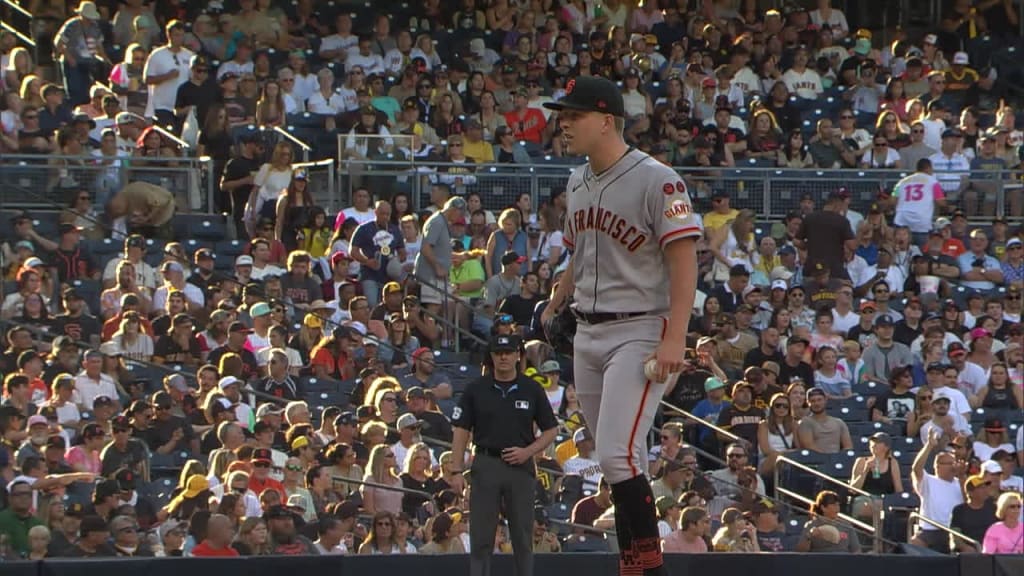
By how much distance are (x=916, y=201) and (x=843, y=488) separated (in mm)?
5879

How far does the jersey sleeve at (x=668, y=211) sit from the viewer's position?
253 inches

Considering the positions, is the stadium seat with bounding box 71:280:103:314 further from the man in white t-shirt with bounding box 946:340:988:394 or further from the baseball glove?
the man in white t-shirt with bounding box 946:340:988:394

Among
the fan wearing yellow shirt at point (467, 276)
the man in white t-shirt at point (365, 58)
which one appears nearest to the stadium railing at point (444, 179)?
the fan wearing yellow shirt at point (467, 276)

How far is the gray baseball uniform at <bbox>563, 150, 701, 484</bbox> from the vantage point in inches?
255

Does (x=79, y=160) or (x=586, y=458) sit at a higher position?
(x=79, y=160)

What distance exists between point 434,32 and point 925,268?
620cm

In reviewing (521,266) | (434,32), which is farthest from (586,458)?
(434,32)

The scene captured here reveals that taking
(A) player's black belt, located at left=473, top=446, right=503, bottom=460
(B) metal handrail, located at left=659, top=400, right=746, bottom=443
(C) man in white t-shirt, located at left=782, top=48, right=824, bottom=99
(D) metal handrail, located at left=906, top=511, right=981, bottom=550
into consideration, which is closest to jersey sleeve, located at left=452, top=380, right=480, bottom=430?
A: (A) player's black belt, located at left=473, top=446, right=503, bottom=460

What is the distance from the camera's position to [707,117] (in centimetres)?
2003

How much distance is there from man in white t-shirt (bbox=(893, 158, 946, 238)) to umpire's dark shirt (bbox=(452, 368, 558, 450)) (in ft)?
34.1

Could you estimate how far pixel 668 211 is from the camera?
6.46 metres

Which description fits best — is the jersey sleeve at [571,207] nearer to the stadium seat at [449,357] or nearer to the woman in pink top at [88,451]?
the woman in pink top at [88,451]

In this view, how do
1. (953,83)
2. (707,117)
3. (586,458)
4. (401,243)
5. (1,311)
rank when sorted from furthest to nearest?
1. (953,83)
2. (707,117)
3. (401,243)
4. (586,458)
5. (1,311)

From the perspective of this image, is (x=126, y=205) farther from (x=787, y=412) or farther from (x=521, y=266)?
(x=787, y=412)
